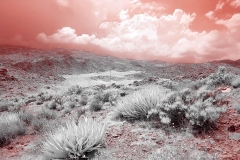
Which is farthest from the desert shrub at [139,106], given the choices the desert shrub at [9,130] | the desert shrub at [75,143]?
the desert shrub at [9,130]

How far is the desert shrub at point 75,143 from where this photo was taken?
10.1 feet

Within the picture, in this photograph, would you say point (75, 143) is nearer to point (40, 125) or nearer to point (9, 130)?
point (40, 125)

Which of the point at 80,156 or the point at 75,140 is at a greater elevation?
the point at 75,140

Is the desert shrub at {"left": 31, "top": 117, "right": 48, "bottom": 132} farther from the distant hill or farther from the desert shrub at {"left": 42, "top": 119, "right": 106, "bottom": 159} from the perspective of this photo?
the distant hill

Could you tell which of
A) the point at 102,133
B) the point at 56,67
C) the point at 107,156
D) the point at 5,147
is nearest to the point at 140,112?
the point at 102,133

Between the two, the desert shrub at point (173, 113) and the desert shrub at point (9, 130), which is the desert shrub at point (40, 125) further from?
the desert shrub at point (173, 113)

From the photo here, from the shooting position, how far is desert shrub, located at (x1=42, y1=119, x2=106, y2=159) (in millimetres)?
3070

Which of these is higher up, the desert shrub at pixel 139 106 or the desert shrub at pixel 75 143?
the desert shrub at pixel 139 106

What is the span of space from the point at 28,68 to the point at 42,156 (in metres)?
38.3

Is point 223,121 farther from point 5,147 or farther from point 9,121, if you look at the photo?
point 9,121

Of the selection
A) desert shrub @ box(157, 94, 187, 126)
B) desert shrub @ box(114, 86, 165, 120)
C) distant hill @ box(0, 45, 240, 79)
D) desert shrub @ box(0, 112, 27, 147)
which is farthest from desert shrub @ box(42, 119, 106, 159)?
distant hill @ box(0, 45, 240, 79)

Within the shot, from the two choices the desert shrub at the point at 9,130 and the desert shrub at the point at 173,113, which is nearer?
the desert shrub at the point at 173,113

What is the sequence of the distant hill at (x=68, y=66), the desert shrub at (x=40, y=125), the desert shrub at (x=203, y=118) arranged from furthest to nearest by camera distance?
the distant hill at (x=68, y=66) < the desert shrub at (x=40, y=125) < the desert shrub at (x=203, y=118)

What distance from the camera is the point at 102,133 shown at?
341 cm
